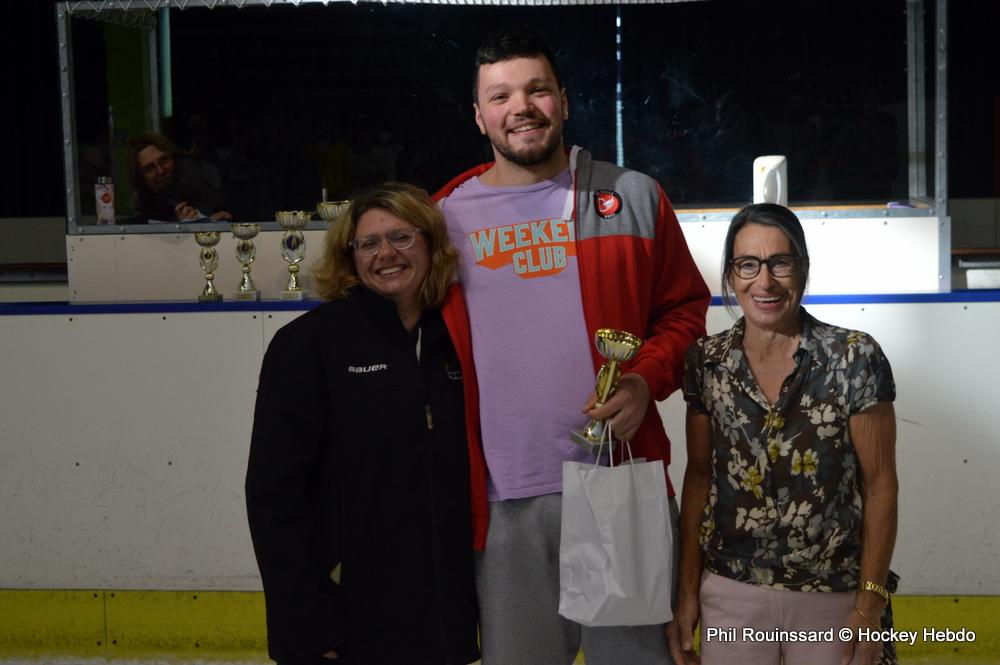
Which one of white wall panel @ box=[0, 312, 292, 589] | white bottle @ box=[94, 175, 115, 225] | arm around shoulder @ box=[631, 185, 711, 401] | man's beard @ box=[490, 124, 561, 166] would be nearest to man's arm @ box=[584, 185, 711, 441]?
arm around shoulder @ box=[631, 185, 711, 401]

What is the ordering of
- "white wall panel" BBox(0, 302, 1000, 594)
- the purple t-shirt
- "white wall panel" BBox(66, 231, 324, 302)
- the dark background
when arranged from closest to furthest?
1. the purple t-shirt
2. "white wall panel" BBox(0, 302, 1000, 594)
3. "white wall panel" BBox(66, 231, 324, 302)
4. the dark background

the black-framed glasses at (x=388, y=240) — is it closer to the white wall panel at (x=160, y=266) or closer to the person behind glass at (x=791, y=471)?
the person behind glass at (x=791, y=471)

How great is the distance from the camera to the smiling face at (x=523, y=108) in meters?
2.16

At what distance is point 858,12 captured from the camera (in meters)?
5.27

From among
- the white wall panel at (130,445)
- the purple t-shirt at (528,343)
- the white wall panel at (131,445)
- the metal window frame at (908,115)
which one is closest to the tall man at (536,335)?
the purple t-shirt at (528,343)

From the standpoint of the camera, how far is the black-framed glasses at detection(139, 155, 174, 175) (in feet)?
15.2

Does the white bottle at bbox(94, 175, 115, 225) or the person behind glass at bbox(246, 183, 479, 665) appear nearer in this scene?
the person behind glass at bbox(246, 183, 479, 665)

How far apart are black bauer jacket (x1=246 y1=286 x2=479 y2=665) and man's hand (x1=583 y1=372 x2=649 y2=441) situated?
0.87 ft

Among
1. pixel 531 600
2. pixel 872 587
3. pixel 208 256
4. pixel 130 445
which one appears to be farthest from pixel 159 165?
pixel 872 587

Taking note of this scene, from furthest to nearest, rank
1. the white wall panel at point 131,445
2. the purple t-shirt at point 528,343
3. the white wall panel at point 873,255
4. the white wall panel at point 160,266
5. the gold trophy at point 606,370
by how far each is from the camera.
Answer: the white wall panel at point 160,266, the white wall panel at point 873,255, the white wall panel at point 131,445, the purple t-shirt at point 528,343, the gold trophy at point 606,370

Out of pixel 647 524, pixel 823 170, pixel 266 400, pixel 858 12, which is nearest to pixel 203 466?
pixel 266 400

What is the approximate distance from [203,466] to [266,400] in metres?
1.77

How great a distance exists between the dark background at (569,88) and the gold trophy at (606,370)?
3.04 m

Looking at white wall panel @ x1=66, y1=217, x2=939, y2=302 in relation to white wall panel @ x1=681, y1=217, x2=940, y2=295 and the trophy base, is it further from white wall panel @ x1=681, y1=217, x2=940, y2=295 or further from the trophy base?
the trophy base
